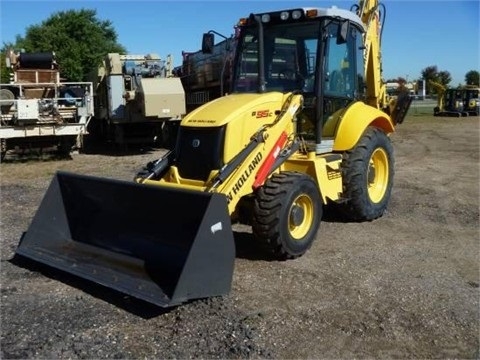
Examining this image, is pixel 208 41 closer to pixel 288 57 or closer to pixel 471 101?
pixel 288 57

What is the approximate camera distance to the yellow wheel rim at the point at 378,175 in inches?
288

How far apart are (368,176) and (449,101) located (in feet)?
89.8

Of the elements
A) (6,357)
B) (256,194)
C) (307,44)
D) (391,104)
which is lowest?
(6,357)

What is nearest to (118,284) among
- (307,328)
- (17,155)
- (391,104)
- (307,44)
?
(307,328)

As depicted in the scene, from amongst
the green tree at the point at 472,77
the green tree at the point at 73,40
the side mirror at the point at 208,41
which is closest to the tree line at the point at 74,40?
the green tree at the point at 73,40

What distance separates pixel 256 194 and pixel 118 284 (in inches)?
63.5

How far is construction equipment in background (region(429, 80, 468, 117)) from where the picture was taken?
1247 inches

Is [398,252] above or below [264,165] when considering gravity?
below

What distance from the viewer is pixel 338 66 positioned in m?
6.65

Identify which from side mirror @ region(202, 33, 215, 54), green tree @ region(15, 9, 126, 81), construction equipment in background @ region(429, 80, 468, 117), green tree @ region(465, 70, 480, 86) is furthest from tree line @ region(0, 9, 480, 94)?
side mirror @ region(202, 33, 215, 54)

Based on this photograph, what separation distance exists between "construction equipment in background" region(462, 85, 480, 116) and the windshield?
2800 centimetres

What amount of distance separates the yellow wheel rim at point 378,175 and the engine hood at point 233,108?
1.83 m

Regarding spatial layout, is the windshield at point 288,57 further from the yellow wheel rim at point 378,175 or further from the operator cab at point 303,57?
the yellow wheel rim at point 378,175

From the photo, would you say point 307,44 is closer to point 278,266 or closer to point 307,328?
point 278,266
